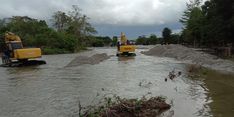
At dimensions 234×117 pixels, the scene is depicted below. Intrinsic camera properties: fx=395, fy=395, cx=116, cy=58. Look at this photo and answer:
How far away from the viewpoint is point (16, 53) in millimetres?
42750

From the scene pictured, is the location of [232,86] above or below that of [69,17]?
below

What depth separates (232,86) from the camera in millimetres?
23234

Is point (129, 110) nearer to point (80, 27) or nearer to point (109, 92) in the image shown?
point (109, 92)

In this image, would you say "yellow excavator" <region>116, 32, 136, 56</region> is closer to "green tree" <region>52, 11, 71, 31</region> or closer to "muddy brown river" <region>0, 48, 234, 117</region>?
"muddy brown river" <region>0, 48, 234, 117</region>

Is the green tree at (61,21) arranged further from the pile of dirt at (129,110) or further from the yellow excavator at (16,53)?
the pile of dirt at (129,110)

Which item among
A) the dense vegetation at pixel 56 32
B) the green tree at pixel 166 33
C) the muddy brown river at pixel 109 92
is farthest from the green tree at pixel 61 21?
the muddy brown river at pixel 109 92

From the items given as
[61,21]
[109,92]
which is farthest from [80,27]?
[109,92]

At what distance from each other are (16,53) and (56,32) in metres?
61.7

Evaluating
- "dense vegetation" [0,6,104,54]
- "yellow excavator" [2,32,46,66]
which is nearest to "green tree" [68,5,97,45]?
"dense vegetation" [0,6,104,54]

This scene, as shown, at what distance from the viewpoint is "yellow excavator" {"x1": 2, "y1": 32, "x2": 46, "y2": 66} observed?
4300 centimetres

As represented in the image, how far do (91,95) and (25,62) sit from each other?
25675 millimetres

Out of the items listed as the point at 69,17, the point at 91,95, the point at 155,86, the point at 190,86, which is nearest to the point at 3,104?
the point at 91,95

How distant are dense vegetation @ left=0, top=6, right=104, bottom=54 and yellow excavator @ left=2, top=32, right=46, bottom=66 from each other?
4590 cm

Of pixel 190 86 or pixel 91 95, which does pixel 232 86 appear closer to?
pixel 190 86
